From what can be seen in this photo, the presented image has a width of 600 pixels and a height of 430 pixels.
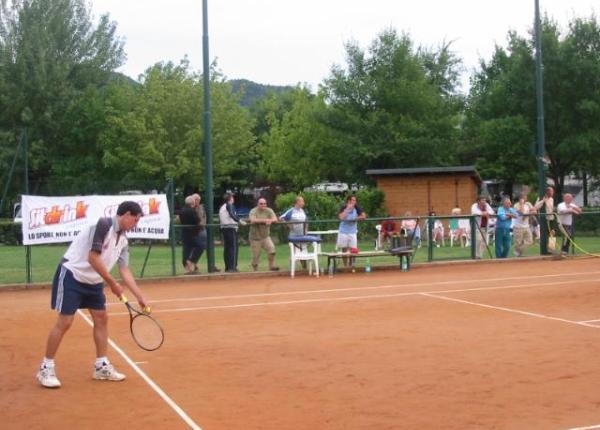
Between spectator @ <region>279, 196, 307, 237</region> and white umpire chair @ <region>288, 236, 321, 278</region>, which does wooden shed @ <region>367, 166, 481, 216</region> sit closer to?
spectator @ <region>279, 196, 307, 237</region>

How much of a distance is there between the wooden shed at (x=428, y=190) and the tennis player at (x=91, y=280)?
78.7 feet

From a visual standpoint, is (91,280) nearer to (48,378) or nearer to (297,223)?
(48,378)

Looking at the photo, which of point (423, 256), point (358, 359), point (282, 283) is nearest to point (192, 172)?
point (423, 256)

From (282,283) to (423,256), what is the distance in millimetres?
6383

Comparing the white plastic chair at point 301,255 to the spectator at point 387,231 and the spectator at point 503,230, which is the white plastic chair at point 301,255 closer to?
the spectator at point 387,231

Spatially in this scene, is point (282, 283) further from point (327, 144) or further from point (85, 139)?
point (85, 139)

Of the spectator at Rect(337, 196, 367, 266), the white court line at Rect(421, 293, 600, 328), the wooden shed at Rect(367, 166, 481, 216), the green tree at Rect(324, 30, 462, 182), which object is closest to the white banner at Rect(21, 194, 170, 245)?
the spectator at Rect(337, 196, 367, 266)

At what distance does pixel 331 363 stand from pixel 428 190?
76.6 ft

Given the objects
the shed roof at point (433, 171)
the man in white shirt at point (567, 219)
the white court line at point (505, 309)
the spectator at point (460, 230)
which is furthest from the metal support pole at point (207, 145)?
the shed roof at point (433, 171)

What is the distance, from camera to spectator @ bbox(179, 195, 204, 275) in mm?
18188

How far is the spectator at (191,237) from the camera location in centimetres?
1819

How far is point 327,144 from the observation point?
41.2 m

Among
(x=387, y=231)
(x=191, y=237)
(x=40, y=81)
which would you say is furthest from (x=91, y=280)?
(x=40, y=81)

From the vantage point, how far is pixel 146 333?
8711 millimetres
